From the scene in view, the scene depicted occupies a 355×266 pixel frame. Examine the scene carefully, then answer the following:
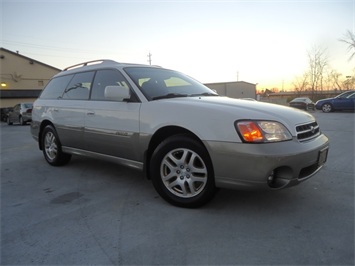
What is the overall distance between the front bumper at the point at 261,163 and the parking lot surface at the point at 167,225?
0.38 metres

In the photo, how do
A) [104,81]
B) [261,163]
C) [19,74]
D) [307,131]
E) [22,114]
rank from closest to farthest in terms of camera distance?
[261,163] < [307,131] < [104,81] < [22,114] < [19,74]

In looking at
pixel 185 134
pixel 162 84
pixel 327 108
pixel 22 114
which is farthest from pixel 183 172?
pixel 327 108

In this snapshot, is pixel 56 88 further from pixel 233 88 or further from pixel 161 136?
pixel 233 88

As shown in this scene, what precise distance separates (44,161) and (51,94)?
137cm

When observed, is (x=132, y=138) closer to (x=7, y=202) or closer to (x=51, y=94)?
(x=7, y=202)

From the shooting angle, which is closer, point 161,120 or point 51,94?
point 161,120

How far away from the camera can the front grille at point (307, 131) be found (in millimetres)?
2941

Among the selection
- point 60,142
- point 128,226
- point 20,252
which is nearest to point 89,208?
point 128,226

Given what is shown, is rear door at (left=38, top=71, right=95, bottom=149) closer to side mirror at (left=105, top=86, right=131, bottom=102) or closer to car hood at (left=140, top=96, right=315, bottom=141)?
side mirror at (left=105, top=86, right=131, bottom=102)

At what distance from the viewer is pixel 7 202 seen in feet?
11.6

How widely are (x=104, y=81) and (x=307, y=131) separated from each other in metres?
2.74

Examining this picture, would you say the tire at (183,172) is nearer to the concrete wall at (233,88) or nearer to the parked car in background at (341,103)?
the parked car in background at (341,103)

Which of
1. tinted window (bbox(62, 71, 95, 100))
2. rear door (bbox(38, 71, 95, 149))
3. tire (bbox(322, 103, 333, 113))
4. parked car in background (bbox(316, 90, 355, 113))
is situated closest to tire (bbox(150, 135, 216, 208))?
rear door (bbox(38, 71, 95, 149))

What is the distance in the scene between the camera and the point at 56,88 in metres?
5.23
